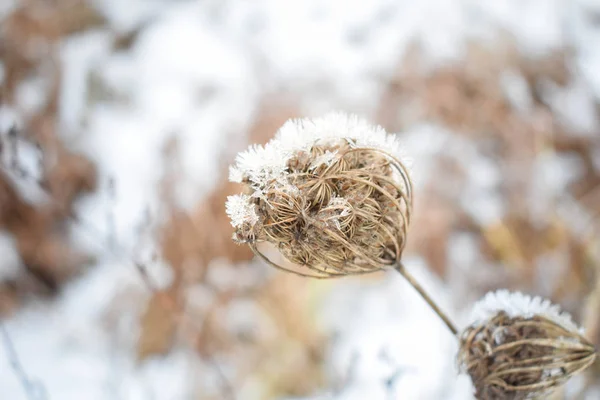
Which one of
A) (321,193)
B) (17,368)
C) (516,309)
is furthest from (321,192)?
(17,368)

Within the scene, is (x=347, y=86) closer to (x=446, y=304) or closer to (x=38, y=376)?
(x=446, y=304)

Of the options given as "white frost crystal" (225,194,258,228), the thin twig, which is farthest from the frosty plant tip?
the thin twig

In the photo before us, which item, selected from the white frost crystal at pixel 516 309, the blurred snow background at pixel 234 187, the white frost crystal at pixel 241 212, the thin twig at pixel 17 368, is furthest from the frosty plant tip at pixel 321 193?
the blurred snow background at pixel 234 187

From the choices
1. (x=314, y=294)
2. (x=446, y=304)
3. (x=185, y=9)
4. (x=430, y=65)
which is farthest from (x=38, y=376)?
(x=430, y=65)

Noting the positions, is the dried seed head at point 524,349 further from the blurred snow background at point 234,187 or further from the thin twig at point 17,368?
the blurred snow background at point 234,187

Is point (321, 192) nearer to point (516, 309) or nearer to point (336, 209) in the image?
point (336, 209)

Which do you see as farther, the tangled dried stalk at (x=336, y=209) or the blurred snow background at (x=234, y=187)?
the blurred snow background at (x=234, y=187)
